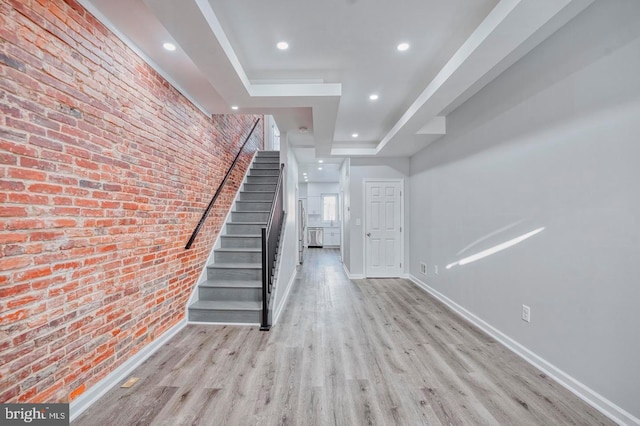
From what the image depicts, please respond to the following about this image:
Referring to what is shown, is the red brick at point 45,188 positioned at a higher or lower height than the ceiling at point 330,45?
lower

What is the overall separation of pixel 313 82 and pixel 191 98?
144 cm

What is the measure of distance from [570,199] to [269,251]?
2.79m

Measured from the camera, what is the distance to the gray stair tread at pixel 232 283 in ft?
10.1

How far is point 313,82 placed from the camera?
2600 millimetres

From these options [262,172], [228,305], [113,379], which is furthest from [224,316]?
[262,172]

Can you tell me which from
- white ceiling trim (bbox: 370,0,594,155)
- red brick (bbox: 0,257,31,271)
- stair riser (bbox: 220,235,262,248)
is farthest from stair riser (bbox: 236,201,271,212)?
red brick (bbox: 0,257,31,271)

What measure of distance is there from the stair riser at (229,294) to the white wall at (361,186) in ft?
8.22

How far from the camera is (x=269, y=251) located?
3.03 meters

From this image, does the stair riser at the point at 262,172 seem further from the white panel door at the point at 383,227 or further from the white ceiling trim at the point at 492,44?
the white ceiling trim at the point at 492,44

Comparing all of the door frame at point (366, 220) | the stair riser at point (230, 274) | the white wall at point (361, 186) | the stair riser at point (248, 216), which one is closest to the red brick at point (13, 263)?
the stair riser at point (230, 274)

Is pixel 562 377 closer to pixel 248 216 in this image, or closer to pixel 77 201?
pixel 77 201

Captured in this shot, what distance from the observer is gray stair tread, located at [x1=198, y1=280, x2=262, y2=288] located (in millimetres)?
3080

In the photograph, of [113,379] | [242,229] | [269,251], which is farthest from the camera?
[242,229]

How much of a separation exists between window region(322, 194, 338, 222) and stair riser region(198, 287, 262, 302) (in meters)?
7.16
